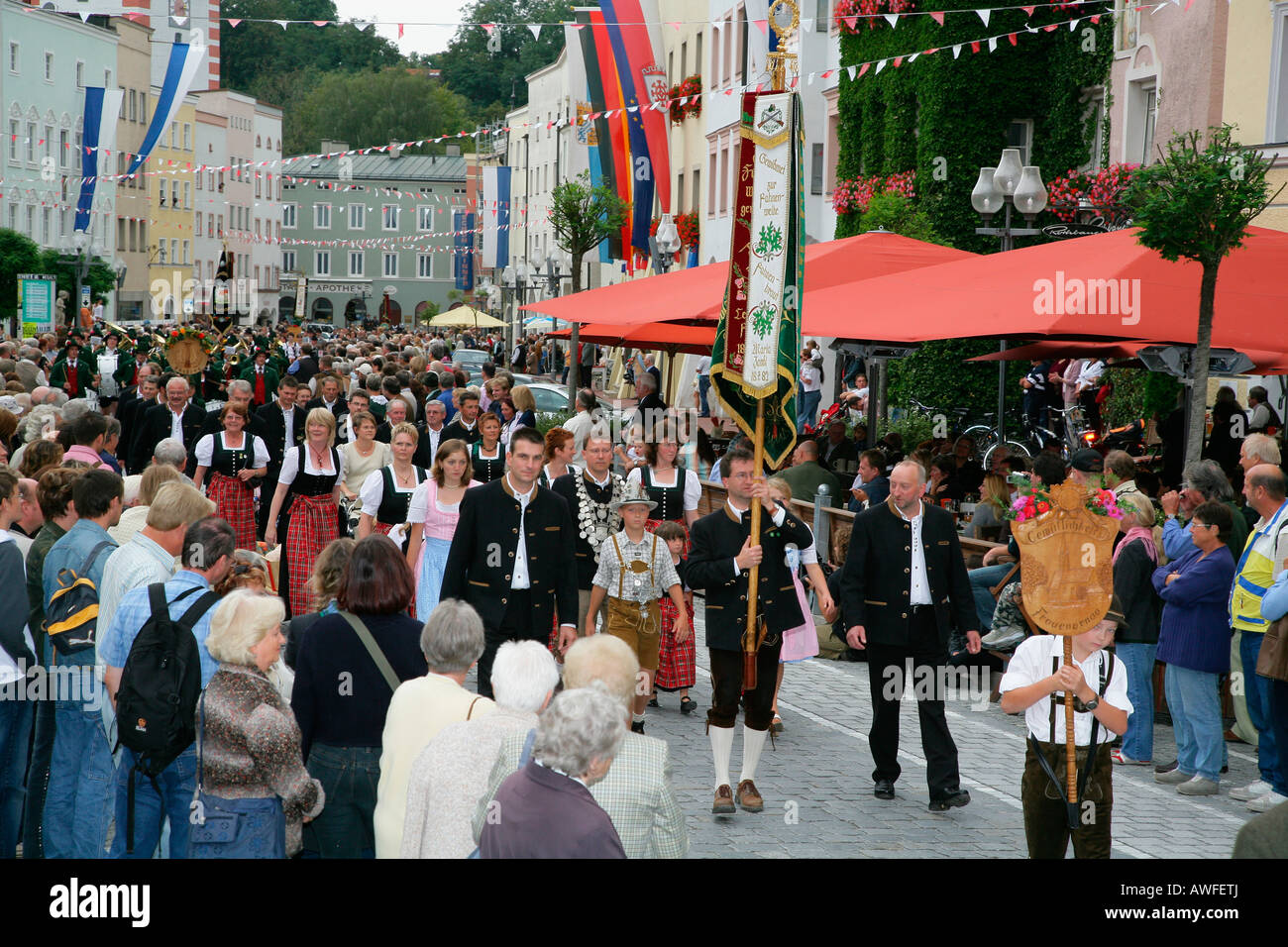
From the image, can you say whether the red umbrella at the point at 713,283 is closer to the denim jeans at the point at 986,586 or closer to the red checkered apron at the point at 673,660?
the denim jeans at the point at 986,586

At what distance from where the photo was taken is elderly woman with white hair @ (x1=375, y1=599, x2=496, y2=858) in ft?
16.7

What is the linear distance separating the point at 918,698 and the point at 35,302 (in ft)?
107

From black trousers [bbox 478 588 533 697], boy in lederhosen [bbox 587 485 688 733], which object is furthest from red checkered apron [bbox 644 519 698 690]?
black trousers [bbox 478 588 533 697]

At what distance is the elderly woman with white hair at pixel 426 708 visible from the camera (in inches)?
201

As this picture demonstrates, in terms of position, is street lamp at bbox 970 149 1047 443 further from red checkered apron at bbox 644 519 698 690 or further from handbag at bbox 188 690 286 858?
handbag at bbox 188 690 286 858

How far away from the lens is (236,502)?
42.5 feet

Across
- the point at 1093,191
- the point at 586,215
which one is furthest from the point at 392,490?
the point at 586,215

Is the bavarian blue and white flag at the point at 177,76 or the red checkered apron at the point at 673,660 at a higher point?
the bavarian blue and white flag at the point at 177,76

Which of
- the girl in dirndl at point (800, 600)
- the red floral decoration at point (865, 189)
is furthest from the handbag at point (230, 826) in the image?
the red floral decoration at point (865, 189)

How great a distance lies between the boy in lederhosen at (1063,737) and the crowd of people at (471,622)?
0.07 ft

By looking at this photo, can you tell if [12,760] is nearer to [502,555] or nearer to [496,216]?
[502,555]

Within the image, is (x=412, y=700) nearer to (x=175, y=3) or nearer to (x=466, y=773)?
(x=466, y=773)

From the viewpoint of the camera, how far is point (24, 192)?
2494 inches

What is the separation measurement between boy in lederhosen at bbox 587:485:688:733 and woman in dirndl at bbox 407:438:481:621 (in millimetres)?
1099
